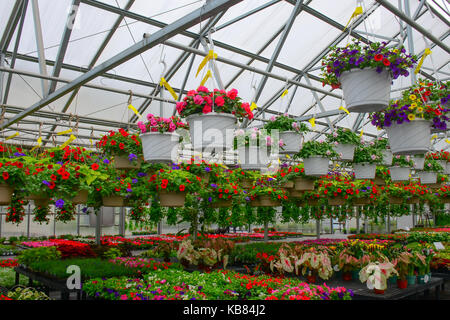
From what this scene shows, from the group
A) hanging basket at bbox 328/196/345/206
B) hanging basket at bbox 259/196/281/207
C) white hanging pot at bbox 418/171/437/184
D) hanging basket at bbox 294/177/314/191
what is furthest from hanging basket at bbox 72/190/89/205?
white hanging pot at bbox 418/171/437/184

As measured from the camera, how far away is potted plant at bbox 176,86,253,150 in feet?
9.11

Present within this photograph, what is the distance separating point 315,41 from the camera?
356 inches

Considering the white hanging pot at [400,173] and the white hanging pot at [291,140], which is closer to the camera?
the white hanging pot at [291,140]

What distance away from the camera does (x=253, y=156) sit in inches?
167

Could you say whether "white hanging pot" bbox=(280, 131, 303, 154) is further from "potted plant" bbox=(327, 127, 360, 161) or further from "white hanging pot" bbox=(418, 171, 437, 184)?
"white hanging pot" bbox=(418, 171, 437, 184)

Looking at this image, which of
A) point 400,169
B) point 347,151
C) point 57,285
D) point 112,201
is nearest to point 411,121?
point 347,151

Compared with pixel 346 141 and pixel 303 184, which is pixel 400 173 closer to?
pixel 303 184

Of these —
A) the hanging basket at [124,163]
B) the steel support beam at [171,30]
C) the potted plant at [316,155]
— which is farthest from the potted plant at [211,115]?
the potted plant at [316,155]

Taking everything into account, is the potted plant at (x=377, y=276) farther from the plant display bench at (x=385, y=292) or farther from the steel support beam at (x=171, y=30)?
the steel support beam at (x=171, y=30)

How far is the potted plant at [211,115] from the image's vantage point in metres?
2.78

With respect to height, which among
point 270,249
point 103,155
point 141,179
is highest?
point 103,155
